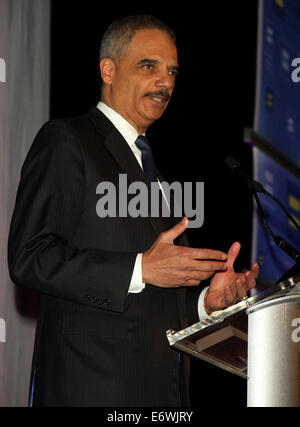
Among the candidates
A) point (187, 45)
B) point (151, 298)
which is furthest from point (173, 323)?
point (187, 45)

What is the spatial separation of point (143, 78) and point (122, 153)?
0.39 meters

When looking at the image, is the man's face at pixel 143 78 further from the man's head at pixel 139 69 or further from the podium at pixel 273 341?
the podium at pixel 273 341

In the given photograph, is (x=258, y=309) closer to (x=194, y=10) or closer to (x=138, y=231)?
(x=138, y=231)

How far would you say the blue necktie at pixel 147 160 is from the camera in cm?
250

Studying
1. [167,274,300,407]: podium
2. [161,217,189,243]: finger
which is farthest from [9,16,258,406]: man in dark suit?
[167,274,300,407]: podium

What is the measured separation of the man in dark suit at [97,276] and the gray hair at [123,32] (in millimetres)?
419

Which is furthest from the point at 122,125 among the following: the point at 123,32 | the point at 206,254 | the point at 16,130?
the point at 16,130

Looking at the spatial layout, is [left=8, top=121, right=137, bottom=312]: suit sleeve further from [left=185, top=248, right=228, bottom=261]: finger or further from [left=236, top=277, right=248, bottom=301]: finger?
[left=236, top=277, right=248, bottom=301]: finger

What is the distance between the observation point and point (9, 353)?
11.6 ft

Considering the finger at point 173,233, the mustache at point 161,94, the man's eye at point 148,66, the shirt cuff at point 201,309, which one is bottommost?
the shirt cuff at point 201,309

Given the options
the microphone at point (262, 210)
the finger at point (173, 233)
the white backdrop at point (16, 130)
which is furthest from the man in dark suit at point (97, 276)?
the white backdrop at point (16, 130)

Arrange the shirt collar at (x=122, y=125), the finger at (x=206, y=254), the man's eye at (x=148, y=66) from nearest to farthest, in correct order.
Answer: the finger at (x=206, y=254) < the shirt collar at (x=122, y=125) < the man's eye at (x=148, y=66)

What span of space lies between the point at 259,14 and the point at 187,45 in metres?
0.49

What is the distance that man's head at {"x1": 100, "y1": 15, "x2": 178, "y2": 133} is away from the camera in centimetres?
266
